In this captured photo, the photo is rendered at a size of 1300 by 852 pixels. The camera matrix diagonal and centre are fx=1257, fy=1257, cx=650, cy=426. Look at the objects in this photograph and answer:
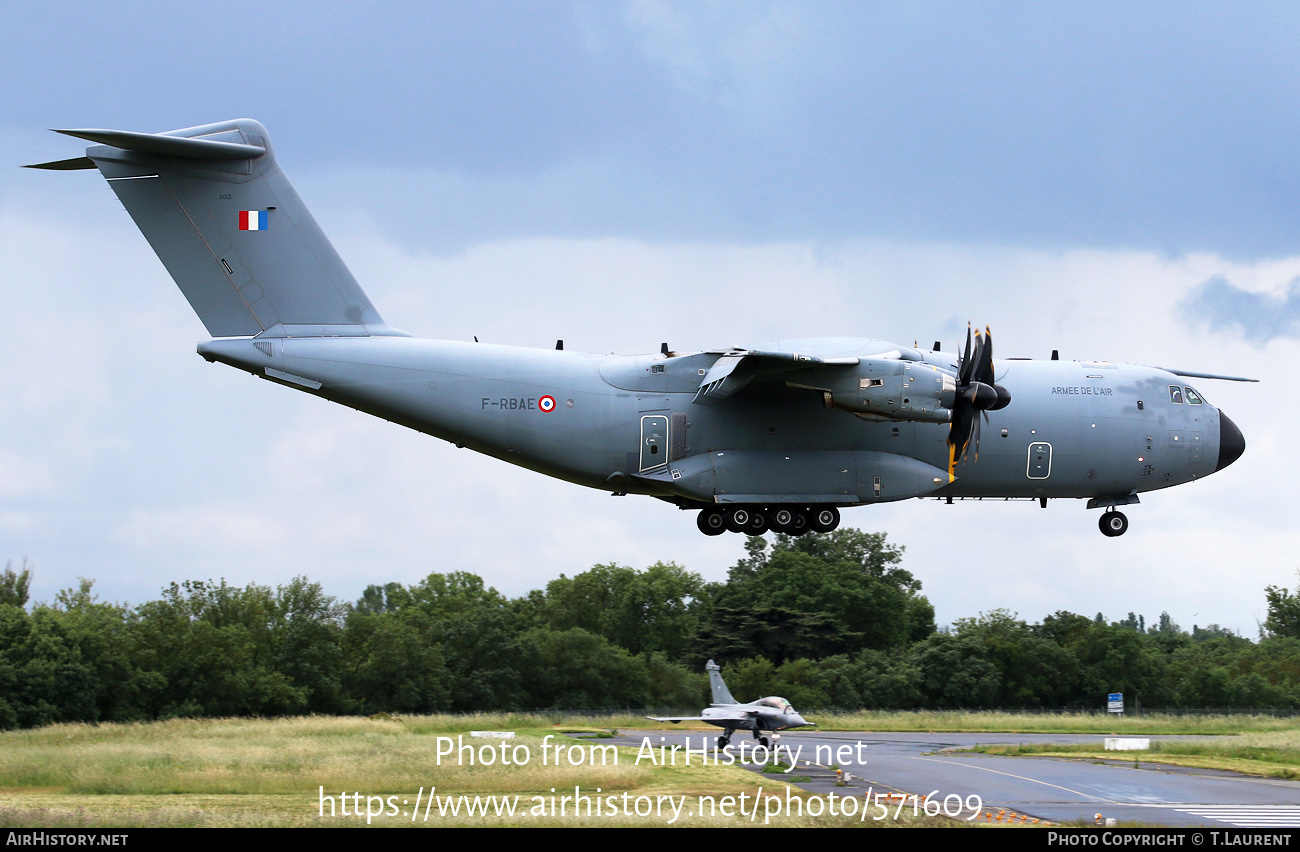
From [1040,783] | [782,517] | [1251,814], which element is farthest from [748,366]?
[1040,783]

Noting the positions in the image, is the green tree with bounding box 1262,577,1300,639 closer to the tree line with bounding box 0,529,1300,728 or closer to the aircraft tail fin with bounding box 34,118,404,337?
the tree line with bounding box 0,529,1300,728

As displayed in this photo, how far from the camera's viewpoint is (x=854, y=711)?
60594 mm

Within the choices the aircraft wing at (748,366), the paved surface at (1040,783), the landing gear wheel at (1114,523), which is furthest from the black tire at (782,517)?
the landing gear wheel at (1114,523)

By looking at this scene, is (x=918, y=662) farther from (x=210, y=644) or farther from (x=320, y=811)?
(x=320, y=811)

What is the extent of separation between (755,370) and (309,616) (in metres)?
45.4

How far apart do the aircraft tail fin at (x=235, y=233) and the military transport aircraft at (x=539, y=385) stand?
0.10 ft

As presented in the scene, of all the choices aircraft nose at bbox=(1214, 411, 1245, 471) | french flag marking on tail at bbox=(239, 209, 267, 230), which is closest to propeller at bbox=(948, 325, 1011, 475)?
aircraft nose at bbox=(1214, 411, 1245, 471)

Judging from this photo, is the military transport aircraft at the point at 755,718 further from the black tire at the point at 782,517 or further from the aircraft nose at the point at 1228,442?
the aircraft nose at the point at 1228,442

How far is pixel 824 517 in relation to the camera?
26.7 metres

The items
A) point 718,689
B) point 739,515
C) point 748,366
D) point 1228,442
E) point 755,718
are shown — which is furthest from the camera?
point 718,689

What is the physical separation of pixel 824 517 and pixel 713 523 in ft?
7.74

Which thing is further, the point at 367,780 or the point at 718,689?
the point at 718,689

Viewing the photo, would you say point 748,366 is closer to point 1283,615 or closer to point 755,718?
point 755,718

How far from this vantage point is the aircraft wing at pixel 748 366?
23859mm
